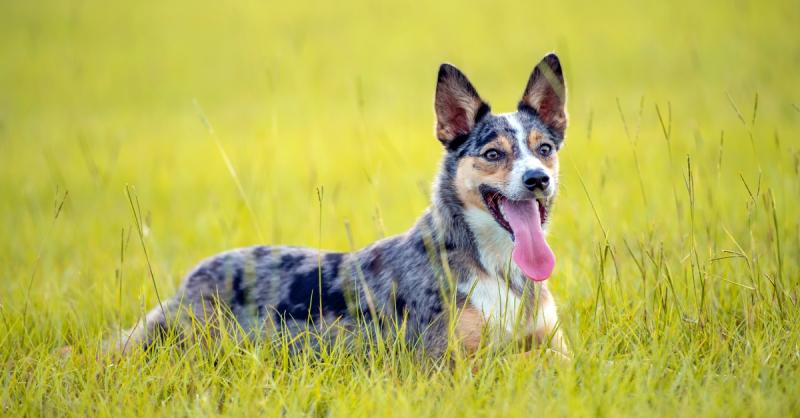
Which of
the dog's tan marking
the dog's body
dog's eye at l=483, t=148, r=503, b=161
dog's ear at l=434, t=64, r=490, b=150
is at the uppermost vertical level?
dog's ear at l=434, t=64, r=490, b=150

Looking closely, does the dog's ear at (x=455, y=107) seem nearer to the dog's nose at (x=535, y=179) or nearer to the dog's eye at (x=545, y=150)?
Answer: the dog's eye at (x=545, y=150)

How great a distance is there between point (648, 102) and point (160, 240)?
33.1 feet

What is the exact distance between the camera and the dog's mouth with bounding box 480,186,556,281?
15.7 feet

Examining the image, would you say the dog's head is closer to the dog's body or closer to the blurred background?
the dog's body

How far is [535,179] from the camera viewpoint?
4.73 metres

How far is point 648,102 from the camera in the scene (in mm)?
15375


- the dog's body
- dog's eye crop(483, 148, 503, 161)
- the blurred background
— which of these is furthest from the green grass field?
dog's eye crop(483, 148, 503, 161)

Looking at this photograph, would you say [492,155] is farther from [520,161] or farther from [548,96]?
[548,96]

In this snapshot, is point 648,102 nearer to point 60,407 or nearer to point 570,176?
point 570,176

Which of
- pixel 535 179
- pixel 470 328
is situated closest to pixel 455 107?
pixel 535 179

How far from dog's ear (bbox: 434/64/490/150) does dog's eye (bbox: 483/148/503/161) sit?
359 mm

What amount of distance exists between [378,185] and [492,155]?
18.3 ft

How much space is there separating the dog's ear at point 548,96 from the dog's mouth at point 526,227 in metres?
0.82

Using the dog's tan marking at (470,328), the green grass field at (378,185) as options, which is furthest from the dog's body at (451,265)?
the green grass field at (378,185)
